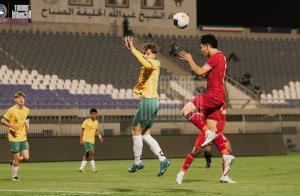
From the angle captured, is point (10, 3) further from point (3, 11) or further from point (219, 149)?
point (219, 149)

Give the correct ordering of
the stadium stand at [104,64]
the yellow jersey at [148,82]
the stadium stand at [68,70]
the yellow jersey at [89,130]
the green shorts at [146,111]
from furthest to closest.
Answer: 1. the stadium stand at [104,64]
2. the stadium stand at [68,70]
3. the yellow jersey at [89,130]
4. the yellow jersey at [148,82]
5. the green shorts at [146,111]

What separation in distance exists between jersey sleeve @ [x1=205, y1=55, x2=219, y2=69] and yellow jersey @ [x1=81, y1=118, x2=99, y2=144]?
11769 millimetres

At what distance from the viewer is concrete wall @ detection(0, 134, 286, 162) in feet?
109

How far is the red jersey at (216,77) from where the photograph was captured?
49.2 ft

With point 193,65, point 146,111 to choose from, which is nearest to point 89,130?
point 146,111

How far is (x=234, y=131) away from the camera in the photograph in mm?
39844

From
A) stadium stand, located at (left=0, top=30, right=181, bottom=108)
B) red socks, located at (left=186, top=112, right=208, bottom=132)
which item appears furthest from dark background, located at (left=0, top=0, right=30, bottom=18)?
red socks, located at (left=186, top=112, right=208, bottom=132)

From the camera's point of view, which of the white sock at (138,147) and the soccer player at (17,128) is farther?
the soccer player at (17,128)

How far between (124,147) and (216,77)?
2027 centimetres

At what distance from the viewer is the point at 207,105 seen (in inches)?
591

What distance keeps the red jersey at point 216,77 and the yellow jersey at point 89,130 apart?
1162 centimetres

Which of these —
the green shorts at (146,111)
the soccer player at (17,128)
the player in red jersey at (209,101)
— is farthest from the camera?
the soccer player at (17,128)

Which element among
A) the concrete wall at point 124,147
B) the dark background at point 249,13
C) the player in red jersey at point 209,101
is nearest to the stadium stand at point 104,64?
the concrete wall at point 124,147

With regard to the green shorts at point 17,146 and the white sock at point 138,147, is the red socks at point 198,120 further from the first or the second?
the green shorts at point 17,146
